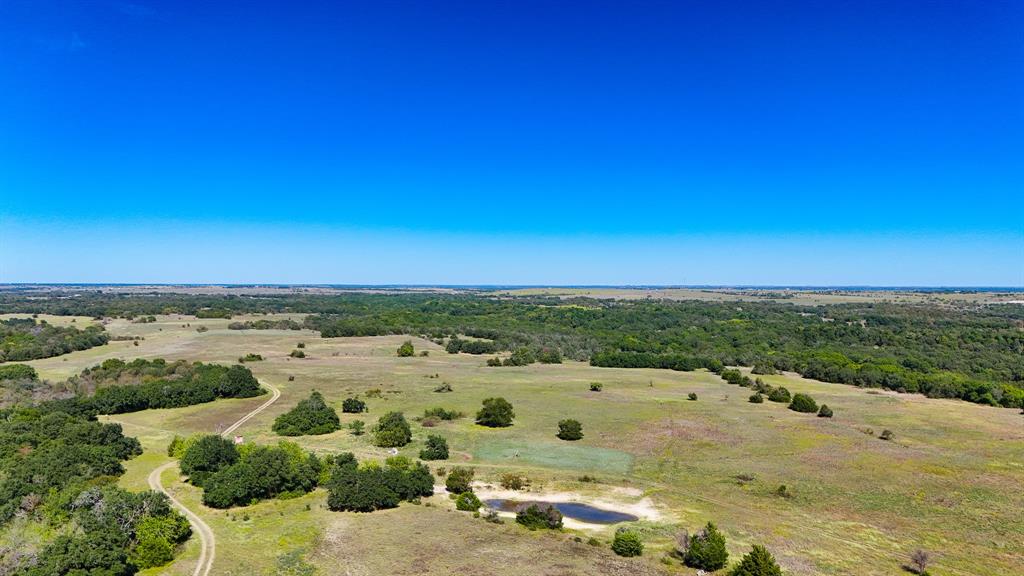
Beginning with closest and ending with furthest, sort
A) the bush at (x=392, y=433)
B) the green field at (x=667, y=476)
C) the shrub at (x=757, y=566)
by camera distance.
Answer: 1. the shrub at (x=757, y=566)
2. the green field at (x=667, y=476)
3. the bush at (x=392, y=433)

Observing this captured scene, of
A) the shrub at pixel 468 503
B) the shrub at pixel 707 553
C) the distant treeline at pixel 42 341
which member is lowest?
the shrub at pixel 468 503

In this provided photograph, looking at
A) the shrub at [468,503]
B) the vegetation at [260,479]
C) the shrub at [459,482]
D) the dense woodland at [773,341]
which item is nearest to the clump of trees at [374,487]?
the shrub at [459,482]

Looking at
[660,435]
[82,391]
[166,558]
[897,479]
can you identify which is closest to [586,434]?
[660,435]

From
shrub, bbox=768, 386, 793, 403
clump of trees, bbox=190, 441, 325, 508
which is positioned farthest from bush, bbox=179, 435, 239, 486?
shrub, bbox=768, 386, 793, 403

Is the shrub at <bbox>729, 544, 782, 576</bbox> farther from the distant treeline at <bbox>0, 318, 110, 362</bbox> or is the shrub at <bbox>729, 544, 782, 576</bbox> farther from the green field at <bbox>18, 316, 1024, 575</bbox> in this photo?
the distant treeline at <bbox>0, 318, 110, 362</bbox>

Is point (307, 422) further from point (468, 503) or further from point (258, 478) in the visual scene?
point (468, 503)

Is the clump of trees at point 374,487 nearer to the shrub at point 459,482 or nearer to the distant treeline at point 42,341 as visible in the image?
the shrub at point 459,482
